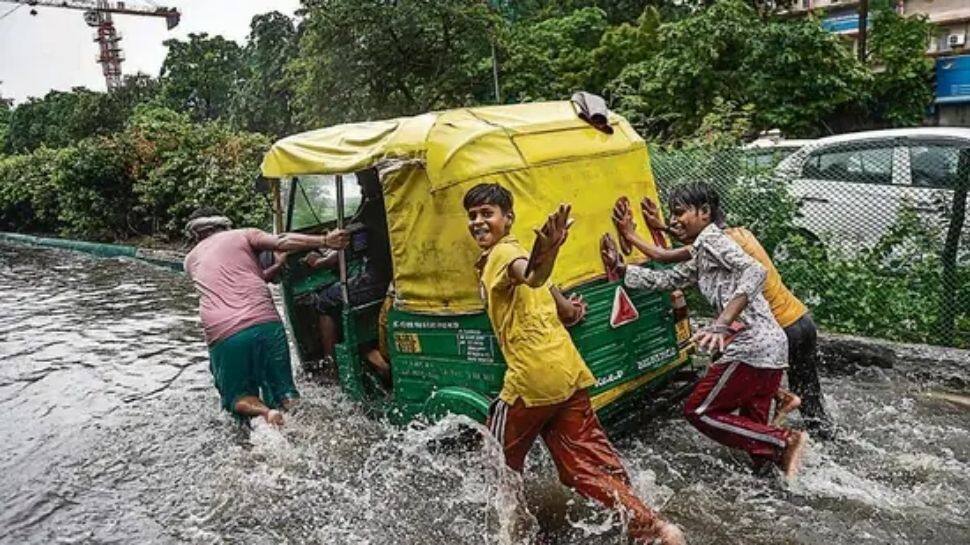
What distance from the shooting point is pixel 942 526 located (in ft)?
12.2

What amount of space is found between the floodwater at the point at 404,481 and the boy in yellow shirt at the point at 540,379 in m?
0.33

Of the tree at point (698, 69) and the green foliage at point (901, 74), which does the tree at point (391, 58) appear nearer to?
the tree at point (698, 69)

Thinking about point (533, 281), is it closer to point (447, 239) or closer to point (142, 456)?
point (447, 239)

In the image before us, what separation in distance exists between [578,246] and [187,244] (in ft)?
40.2

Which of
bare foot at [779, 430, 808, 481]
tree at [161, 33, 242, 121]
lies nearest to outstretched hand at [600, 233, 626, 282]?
bare foot at [779, 430, 808, 481]

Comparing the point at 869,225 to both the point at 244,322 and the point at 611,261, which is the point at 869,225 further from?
the point at 244,322

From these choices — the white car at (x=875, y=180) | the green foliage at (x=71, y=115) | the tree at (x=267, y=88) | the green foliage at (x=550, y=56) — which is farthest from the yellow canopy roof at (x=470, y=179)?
the green foliage at (x=71, y=115)

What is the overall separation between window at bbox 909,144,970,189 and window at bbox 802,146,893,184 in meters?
0.20

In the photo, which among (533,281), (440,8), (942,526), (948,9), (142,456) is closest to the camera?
(533,281)

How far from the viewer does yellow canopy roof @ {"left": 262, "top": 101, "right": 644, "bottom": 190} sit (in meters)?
4.05

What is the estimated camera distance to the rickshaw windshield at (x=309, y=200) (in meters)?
5.77

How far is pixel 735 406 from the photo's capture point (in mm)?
4070

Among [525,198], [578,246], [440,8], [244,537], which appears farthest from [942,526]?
[440,8]

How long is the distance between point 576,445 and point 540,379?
15.8 inches
